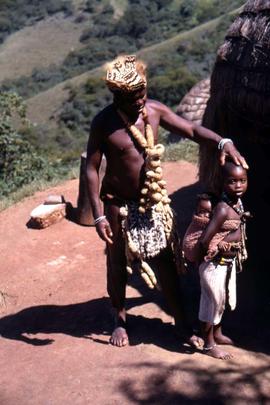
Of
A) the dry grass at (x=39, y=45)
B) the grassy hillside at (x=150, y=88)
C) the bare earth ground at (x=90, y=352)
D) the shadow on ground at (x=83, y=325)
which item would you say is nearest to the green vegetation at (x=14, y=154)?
the bare earth ground at (x=90, y=352)

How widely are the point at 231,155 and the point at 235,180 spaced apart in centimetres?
14

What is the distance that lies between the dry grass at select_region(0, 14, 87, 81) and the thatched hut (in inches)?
1450

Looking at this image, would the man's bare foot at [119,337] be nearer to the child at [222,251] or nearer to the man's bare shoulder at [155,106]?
the child at [222,251]

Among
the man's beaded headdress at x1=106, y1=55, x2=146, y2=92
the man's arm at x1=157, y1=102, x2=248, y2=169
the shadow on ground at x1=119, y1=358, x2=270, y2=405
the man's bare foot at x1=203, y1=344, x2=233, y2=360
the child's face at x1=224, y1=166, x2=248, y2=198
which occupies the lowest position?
→ the man's bare foot at x1=203, y1=344, x2=233, y2=360

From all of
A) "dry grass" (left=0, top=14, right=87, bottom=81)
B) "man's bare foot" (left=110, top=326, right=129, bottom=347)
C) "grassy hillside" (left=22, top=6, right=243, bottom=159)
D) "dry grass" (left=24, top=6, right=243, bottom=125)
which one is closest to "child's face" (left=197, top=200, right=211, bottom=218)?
"man's bare foot" (left=110, top=326, right=129, bottom=347)

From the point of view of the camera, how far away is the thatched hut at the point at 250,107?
4.02 m

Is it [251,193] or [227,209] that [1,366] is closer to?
[227,209]

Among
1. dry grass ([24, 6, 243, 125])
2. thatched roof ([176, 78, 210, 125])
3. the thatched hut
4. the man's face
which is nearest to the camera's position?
the man's face

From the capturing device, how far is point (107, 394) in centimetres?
346

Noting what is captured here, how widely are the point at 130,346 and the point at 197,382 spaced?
24.3 inches

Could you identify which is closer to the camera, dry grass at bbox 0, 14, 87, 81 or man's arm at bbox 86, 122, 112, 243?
man's arm at bbox 86, 122, 112, 243

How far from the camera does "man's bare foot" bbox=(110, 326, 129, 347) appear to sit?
3.97m

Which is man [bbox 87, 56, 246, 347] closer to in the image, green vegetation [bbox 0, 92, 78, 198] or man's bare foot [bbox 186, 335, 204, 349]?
man's bare foot [bbox 186, 335, 204, 349]

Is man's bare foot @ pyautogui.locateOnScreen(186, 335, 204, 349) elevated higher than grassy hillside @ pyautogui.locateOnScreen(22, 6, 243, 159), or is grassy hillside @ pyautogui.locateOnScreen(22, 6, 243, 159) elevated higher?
man's bare foot @ pyautogui.locateOnScreen(186, 335, 204, 349)
